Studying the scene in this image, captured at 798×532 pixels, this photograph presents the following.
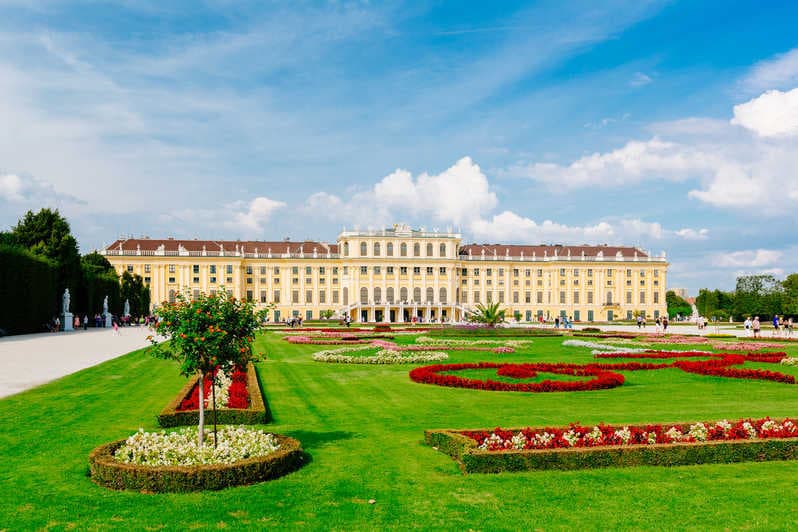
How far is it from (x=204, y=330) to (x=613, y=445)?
5054 mm

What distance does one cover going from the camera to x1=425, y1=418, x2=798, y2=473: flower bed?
7762mm

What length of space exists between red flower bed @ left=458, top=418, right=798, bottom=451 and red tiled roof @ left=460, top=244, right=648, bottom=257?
84037mm

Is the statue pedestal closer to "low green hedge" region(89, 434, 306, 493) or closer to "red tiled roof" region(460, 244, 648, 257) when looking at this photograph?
"low green hedge" region(89, 434, 306, 493)

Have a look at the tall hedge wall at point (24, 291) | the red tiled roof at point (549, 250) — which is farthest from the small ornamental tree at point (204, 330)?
the red tiled roof at point (549, 250)

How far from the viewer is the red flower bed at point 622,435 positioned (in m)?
8.23

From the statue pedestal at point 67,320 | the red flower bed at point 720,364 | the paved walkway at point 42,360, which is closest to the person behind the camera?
the paved walkway at point 42,360

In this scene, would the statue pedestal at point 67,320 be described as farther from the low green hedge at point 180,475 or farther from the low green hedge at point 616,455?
the low green hedge at point 616,455

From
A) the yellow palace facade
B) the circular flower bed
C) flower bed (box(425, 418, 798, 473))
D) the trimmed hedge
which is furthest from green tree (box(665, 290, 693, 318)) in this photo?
the circular flower bed

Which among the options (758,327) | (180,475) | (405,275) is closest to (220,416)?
(180,475)

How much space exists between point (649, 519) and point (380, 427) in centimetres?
487

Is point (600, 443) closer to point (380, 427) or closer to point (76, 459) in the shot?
point (380, 427)

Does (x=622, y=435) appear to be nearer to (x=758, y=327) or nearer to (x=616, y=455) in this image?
(x=616, y=455)

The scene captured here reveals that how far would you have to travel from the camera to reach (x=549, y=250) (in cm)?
9569

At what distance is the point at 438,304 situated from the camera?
279 feet
